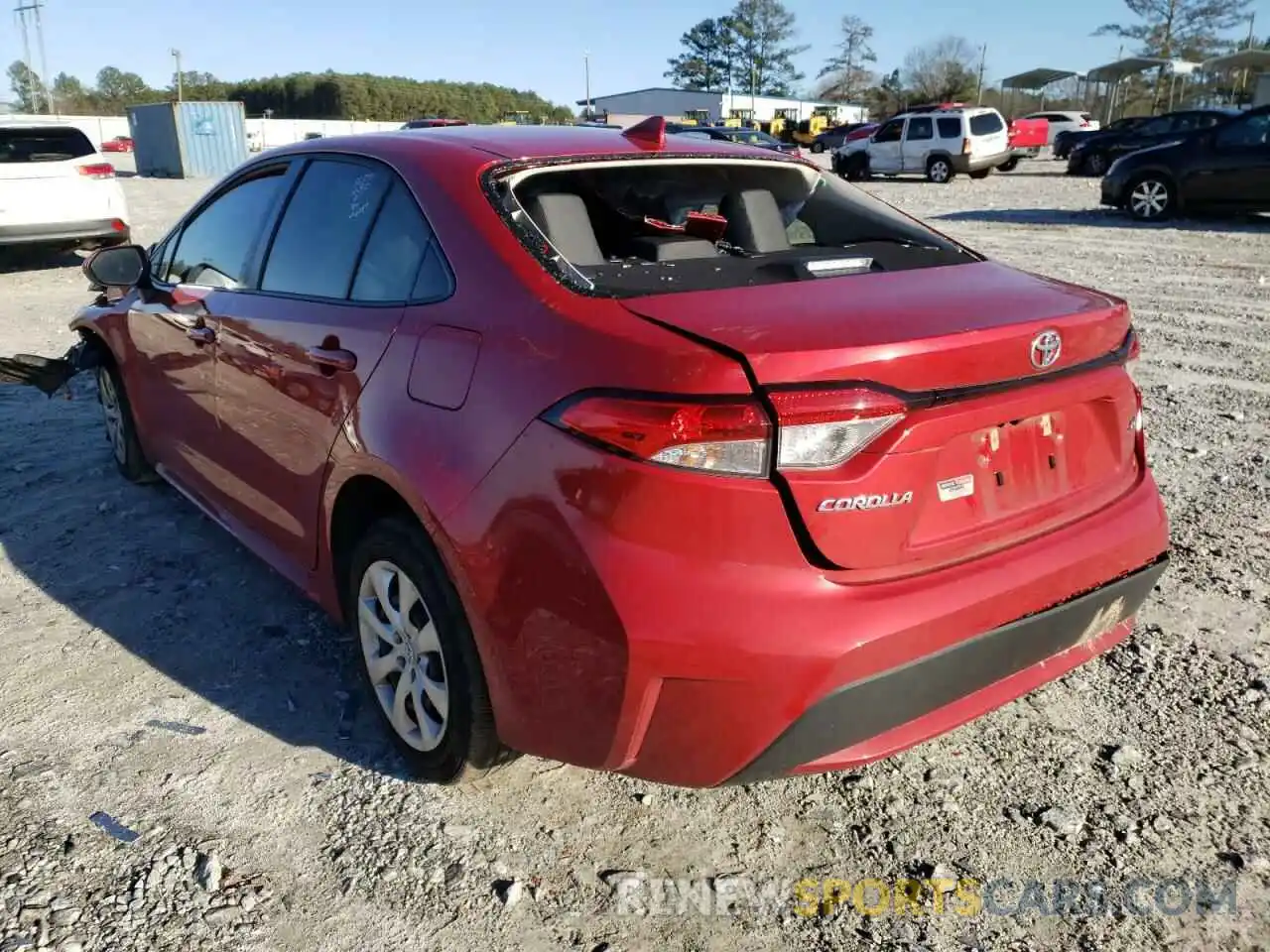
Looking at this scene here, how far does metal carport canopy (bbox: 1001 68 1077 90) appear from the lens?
57.8m

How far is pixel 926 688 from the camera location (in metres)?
2.05

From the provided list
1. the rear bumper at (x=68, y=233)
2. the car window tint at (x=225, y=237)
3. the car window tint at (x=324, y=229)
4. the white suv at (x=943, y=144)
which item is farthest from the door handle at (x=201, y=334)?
the white suv at (x=943, y=144)

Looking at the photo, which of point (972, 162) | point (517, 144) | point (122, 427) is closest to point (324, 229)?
point (517, 144)

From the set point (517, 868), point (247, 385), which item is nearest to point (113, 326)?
point (247, 385)

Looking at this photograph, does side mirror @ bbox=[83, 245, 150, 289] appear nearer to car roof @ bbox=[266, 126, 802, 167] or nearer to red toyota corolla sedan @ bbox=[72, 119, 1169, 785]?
car roof @ bbox=[266, 126, 802, 167]

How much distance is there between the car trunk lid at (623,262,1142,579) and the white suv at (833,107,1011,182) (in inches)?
953

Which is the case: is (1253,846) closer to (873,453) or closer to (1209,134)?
(873,453)

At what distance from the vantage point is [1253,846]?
238 centimetres

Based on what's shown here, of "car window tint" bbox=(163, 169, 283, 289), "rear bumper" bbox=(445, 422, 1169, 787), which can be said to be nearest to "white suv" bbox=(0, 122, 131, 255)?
"car window tint" bbox=(163, 169, 283, 289)

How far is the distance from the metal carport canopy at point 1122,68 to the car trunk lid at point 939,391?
55.4 metres

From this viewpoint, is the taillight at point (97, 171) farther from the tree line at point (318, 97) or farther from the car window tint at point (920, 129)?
the tree line at point (318, 97)

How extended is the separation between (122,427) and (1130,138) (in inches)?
999

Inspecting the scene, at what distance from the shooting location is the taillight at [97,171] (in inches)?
444

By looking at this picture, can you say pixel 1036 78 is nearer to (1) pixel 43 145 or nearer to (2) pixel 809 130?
(2) pixel 809 130
